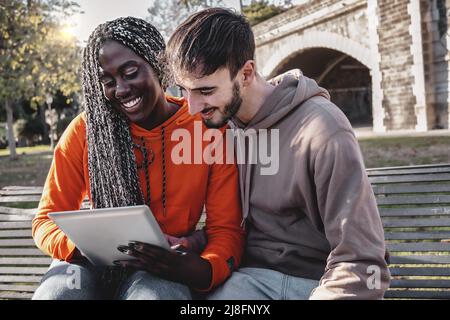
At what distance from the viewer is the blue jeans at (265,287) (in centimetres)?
205

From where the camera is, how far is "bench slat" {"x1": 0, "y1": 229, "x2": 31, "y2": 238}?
3246 millimetres

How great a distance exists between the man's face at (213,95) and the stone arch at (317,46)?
42.3 ft

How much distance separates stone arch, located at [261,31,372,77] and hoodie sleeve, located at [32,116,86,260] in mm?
12916

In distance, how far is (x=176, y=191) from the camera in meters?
2.31

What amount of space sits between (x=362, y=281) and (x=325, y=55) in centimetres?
1887

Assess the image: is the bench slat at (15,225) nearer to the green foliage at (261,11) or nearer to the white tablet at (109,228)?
the white tablet at (109,228)

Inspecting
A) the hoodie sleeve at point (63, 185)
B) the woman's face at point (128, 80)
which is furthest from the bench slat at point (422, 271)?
the hoodie sleeve at point (63, 185)

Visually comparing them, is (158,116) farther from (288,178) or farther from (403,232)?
(403,232)

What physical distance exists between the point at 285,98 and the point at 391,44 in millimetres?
12091

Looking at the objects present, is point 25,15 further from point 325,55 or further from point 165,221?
point 325,55

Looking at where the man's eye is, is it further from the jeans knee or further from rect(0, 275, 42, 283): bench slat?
rect(0, 275, 42, 283): bench slat

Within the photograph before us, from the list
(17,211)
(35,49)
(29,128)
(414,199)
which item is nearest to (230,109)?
(414,199)

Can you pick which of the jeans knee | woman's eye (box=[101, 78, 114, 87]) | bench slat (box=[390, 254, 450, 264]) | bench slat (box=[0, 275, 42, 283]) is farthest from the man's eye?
bench slat (box=[0, 275, 42, 283])
